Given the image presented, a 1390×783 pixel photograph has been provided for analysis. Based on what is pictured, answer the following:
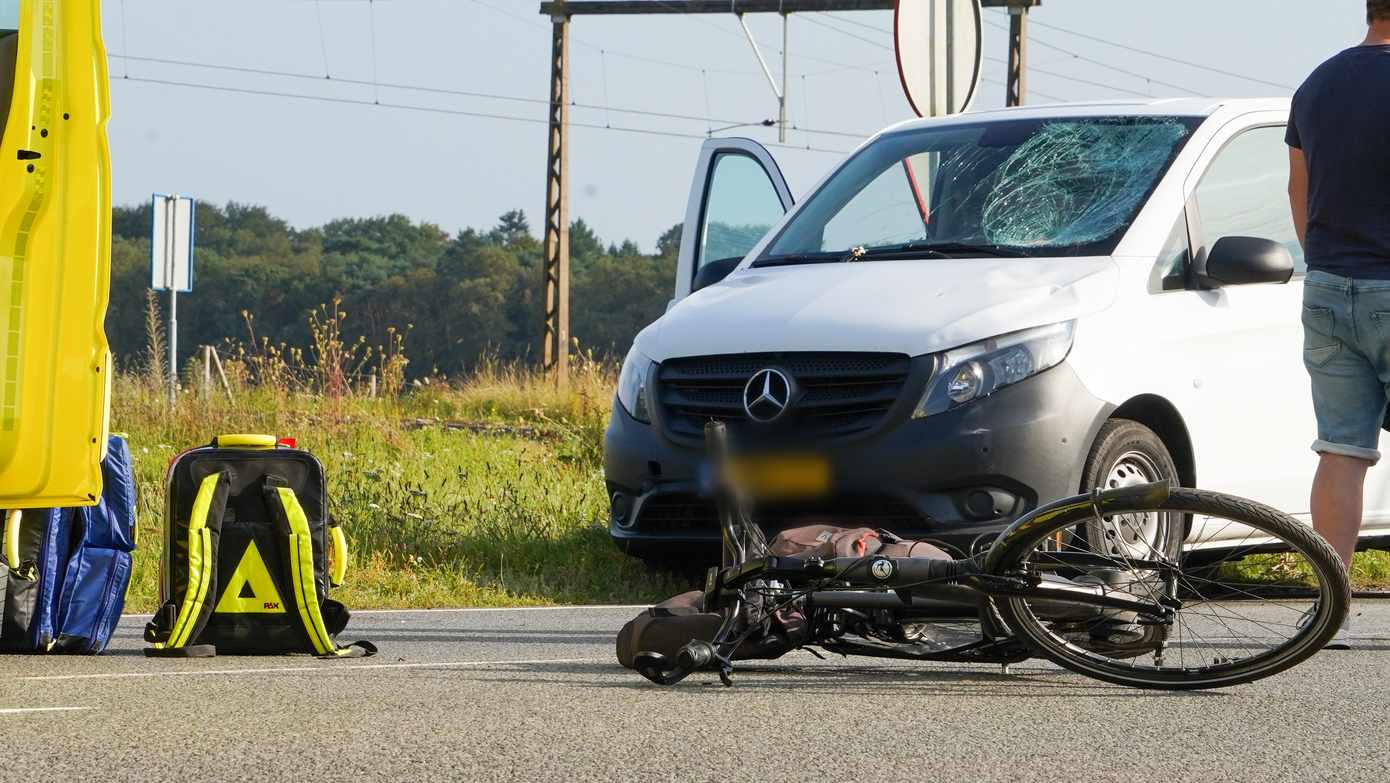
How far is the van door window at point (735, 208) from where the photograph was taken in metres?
9.74

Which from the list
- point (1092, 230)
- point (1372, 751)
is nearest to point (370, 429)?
point (1092, 230)

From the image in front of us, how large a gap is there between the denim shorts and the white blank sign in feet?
46.1

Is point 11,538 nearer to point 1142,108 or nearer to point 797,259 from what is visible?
point 797,259

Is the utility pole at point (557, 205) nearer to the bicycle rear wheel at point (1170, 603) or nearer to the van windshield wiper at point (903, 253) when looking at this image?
the van windshield wiper at point (903, 253)

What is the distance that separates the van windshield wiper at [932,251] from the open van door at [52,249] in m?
3.39

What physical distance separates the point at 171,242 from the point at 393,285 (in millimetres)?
82460

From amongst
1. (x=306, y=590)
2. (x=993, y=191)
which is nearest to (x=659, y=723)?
(x=306, y=590)

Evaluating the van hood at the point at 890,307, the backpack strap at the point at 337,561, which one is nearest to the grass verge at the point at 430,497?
the van hood at the point at 890,307

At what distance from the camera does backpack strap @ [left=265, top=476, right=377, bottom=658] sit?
20.3 feet

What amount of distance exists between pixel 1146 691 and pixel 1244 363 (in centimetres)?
259

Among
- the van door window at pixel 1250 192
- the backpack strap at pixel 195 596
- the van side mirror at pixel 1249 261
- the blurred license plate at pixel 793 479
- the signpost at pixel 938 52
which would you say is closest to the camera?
the backpack strap at pixel 195 596

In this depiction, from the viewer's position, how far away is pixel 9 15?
519 cm

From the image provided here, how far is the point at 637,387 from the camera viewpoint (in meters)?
7.63

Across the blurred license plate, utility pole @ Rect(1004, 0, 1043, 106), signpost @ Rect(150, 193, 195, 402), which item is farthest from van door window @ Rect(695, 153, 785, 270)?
utility pole @ Rect(1004, 0, 1043, 106)
